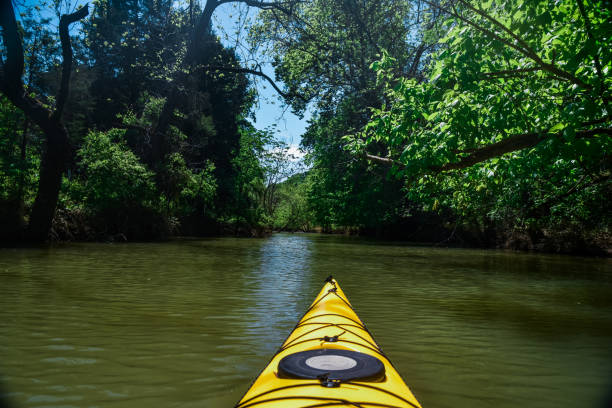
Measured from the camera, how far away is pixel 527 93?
629 centimetres

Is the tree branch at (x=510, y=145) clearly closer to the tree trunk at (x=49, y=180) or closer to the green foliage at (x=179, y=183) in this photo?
the tree trunk at (x=49, y=180)

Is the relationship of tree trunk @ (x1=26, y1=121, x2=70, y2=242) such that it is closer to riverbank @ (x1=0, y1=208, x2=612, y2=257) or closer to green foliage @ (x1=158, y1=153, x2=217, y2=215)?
riverbank @ (x1=0, y1=208, x2=612, y2=257)

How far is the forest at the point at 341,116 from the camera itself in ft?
17.9

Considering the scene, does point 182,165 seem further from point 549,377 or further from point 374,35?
point 549,377

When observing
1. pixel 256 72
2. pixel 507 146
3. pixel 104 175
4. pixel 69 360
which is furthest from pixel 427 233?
pixel 69 360

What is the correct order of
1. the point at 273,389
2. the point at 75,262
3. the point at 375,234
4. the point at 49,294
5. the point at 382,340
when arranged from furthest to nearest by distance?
1. the point at 375,234
2. the point at 75,262
3. the point at 49,294
4. the point at 382,340
5. the point at 273,389

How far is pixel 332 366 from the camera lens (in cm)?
237

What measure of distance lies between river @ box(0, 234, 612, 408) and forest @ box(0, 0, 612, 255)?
218 cm

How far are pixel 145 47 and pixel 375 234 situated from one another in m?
24.4

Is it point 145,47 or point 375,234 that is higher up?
point 145,47

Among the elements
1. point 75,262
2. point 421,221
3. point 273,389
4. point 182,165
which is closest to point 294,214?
point 421,221

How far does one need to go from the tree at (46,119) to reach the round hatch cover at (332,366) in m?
14.0

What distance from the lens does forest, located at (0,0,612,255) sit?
5.47 metres

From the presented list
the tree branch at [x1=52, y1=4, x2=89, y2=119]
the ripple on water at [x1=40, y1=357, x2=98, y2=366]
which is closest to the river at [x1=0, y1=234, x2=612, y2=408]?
the ripple on water at [x1=40, y1=357, x2=98, y2=366]
